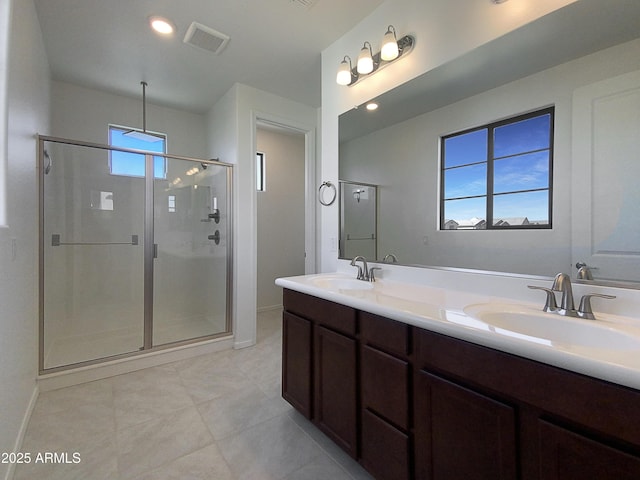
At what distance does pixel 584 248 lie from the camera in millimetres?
1113

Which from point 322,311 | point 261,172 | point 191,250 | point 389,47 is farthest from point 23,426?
point 261,172

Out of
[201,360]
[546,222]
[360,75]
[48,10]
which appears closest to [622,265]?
[546,222]

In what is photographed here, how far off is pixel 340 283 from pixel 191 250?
83.4 inches

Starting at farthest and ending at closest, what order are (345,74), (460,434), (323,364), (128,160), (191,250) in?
(191,250), (128,160), (345,74), (323,364), (460,434)

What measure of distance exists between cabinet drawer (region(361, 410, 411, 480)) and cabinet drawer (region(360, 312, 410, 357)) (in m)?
0.32

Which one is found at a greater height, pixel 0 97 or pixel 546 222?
pixel 0 97

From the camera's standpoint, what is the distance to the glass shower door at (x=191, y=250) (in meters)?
3.00

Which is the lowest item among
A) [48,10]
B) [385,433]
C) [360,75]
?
[385,433]

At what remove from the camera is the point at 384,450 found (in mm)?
1187

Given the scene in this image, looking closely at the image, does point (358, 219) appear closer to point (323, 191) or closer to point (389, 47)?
point (323, 191)

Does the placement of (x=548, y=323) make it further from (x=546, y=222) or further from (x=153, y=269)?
(x=153, y=269)

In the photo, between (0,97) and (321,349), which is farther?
(321,349)

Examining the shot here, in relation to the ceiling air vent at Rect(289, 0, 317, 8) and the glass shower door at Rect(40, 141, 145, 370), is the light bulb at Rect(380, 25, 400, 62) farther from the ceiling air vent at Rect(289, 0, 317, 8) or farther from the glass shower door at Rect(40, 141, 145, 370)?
the glass shower door at Rect(40, 141, 145, 370)

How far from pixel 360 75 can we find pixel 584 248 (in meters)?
1.64
